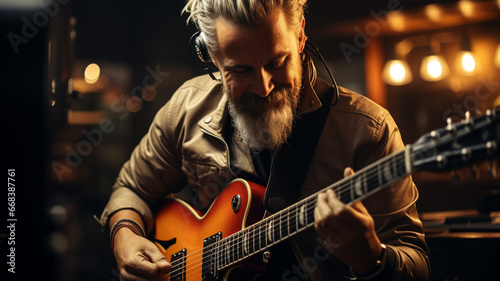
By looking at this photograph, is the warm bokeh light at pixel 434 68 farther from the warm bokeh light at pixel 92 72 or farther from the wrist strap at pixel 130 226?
the wrist strap at pixel 130 226

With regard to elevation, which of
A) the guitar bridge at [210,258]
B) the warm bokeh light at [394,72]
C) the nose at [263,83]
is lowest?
the guitar bridge at [210,258]

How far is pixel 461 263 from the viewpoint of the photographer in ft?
4.70

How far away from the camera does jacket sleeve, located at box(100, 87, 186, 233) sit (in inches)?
59.4

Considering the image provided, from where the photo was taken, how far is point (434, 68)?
10.1 feet

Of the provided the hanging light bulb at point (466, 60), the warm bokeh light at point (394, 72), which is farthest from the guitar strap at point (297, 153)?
the warm bokeh light at point (394, 72)

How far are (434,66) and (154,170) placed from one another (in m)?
2.23

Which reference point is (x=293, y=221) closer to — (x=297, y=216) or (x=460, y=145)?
(x=297, y=216)

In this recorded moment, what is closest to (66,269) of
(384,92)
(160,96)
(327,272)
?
(160,96)

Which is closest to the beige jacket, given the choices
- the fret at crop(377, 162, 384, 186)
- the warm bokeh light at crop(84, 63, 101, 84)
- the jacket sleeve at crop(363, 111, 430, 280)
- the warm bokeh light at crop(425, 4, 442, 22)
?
the jacket sleeve at crop(363, 111, 430, 280)

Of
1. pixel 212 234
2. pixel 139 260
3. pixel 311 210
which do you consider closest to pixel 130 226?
pixel 139 260

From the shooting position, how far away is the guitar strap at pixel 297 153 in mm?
1231

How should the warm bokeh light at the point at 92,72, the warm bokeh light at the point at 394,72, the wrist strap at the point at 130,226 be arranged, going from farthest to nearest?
the warm bokeh light at the point at 394,72 → the warm bokeh light at the point at 92,72 → the wrist strap at the point at 130,226

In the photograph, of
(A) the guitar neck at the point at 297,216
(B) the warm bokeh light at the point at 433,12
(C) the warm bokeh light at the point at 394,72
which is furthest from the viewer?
(C) the warm bokeh light at the point at 394,72

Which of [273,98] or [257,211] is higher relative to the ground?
[273,98]
